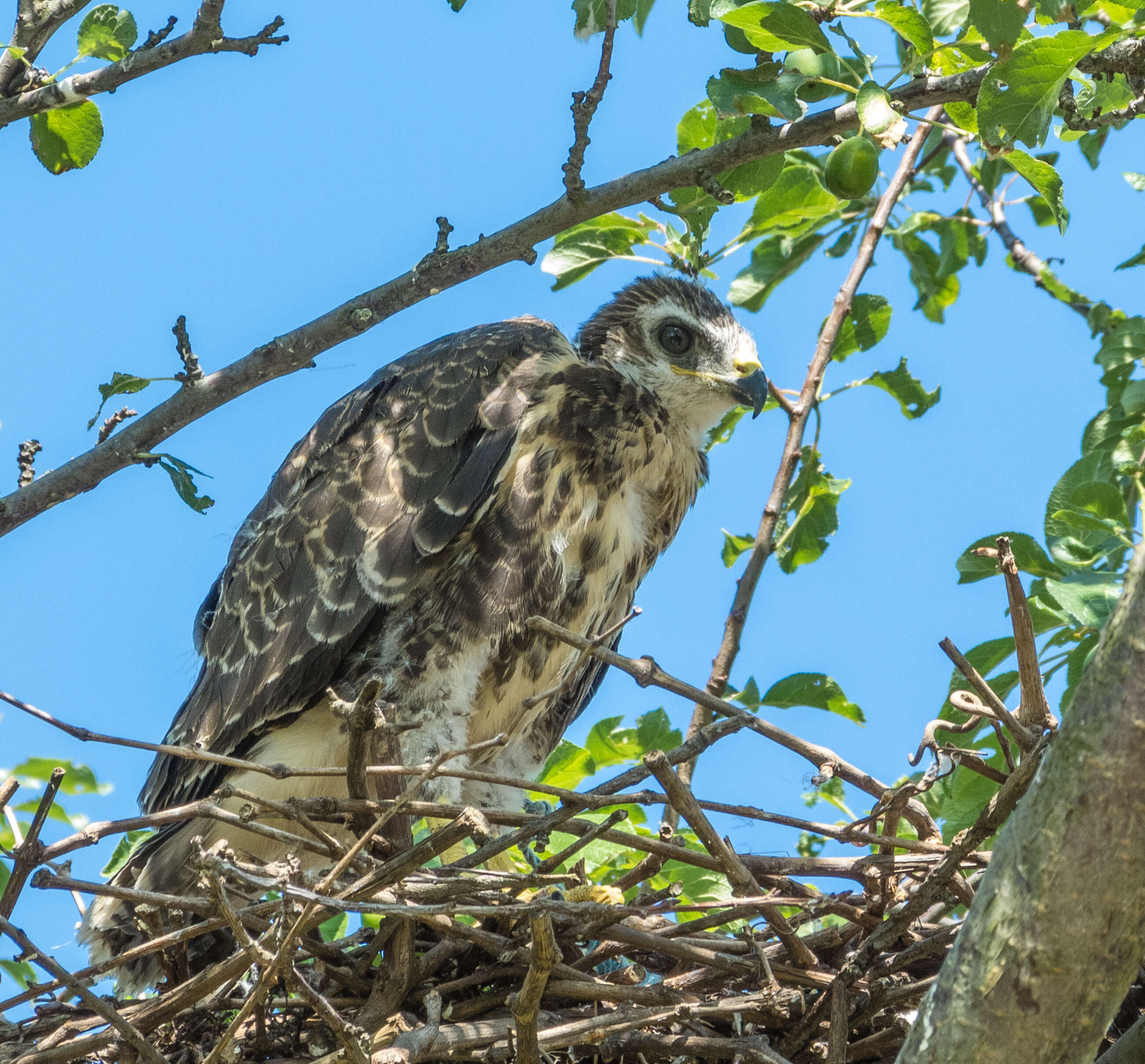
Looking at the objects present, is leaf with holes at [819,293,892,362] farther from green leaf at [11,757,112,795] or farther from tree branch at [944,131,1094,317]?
green leaf at [11,757,112,795]

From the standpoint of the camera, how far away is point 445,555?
3.62 meters

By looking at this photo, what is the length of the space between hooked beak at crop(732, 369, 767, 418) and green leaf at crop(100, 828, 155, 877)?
216 cm

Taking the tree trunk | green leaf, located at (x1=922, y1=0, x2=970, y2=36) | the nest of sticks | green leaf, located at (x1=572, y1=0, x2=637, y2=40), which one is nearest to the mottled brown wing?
the nest of sticks

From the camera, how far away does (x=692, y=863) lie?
8.41 ft

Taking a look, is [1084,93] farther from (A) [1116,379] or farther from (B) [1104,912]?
(B) [1104,912]

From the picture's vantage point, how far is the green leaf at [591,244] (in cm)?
407

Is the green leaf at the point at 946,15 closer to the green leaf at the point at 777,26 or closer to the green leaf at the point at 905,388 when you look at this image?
the green leaf at the point at 777,26

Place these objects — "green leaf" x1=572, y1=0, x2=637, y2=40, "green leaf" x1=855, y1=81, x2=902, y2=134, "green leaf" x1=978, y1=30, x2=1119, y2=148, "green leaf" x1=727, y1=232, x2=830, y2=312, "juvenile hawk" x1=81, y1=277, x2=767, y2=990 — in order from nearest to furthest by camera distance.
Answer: "green leaf" x1=978, y1=30, x2=1119, y2=148, "green leaf" x1=855, y1=81, x2=902, y2=134, "green leaf" x1=572, y1=0, x2=637, y2=40, "juvenile hawk" x1=81, y1=277, x2=767, y2=990, "green leaf" x1=727, y1=232, x2=830, y2=312

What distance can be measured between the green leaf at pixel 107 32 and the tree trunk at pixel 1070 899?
2.57 meters

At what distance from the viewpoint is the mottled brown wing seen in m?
3.62

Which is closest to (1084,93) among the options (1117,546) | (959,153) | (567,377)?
(1117,546)

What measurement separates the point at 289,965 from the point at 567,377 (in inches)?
80.2

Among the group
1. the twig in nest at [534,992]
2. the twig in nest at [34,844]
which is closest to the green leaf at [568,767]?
the twig in nest at [534,992]

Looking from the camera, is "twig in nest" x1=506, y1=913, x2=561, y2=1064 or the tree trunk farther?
"twig in nest" x1=506, y1=913, x2=561, y2=1064
